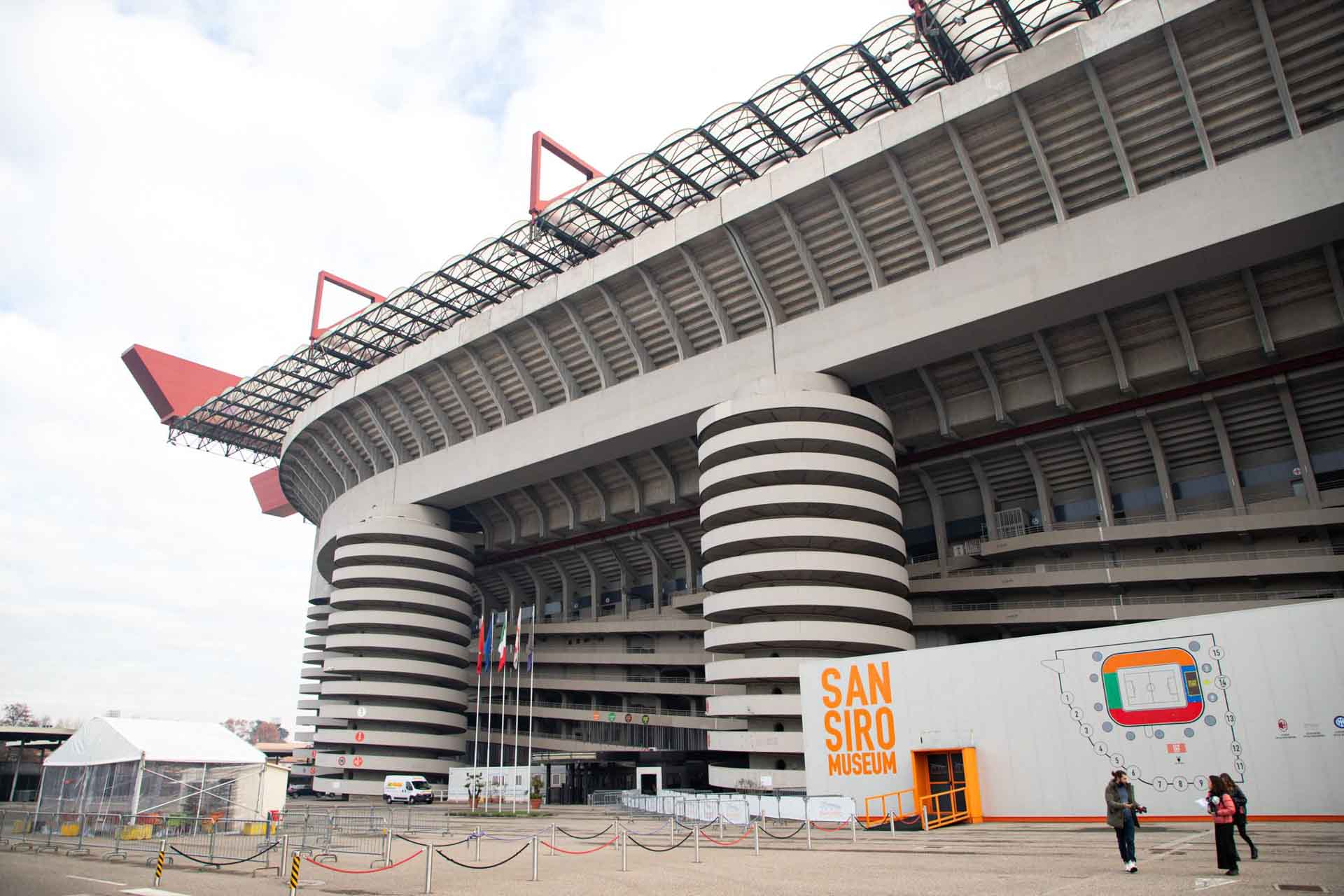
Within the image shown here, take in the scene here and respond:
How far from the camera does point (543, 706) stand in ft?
227

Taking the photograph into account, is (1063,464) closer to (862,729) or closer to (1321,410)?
(1321,410)

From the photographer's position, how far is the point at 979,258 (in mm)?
42656

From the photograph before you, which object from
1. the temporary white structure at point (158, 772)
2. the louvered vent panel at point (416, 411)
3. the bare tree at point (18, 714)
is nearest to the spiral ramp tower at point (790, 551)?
the temporary white structure at point (158, 772)

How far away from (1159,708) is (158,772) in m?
28.6

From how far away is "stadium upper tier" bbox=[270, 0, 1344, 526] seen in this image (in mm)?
36625

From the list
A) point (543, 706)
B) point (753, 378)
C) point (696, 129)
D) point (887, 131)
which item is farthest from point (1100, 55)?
point (543, 706)

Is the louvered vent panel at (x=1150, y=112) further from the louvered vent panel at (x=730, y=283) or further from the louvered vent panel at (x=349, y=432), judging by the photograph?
the louvered vent panel at (x=349, y=432)

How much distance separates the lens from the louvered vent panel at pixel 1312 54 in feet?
113

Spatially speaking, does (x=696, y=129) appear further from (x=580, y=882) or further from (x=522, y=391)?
(x=580, y=882)

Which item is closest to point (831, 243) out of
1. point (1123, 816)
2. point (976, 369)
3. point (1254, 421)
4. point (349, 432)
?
point (976, 369)

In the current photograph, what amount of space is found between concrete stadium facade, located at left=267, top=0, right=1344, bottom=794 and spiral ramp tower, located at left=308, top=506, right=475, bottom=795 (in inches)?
20.3

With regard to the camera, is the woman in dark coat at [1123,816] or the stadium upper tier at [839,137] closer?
the woman in dark coat at [1123,816]

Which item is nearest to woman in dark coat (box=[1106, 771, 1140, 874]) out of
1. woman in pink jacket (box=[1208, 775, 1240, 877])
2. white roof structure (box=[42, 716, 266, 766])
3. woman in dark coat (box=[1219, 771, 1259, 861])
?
woman in pink jacket (box=[1208, 775, 1240, 877])

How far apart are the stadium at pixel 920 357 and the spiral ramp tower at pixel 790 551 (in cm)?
19
